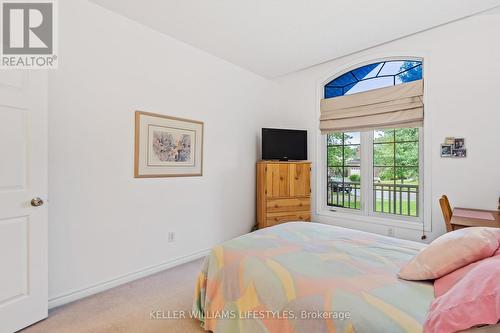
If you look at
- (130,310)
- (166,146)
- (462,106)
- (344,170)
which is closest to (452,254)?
(462,106)

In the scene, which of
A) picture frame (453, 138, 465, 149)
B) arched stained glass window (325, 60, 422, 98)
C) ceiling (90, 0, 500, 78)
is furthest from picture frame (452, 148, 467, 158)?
ceiling (90, 0, 500, 78)

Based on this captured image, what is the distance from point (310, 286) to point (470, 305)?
605mm

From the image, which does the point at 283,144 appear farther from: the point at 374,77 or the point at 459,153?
the point at 459,153

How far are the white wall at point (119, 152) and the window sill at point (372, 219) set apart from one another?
156 cm

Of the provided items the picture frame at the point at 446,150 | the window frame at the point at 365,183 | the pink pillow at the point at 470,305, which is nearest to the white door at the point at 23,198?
the pink pillow at the point at 470,305

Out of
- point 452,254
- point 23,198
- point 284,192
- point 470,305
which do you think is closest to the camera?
point 470,305

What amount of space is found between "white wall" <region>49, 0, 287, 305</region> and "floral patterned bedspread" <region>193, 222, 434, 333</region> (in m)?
1.19

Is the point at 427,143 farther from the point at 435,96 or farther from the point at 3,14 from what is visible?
the point at 3,14

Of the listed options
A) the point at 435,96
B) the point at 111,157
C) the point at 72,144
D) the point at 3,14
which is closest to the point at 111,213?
the point at 111,157

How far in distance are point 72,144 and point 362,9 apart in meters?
3.00

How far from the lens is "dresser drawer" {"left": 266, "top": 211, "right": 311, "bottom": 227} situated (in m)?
3.53

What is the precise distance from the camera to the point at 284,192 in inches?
140

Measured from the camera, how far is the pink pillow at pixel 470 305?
803 millimetres

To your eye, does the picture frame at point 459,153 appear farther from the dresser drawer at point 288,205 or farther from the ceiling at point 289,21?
the dresser drawer at point 288,205
